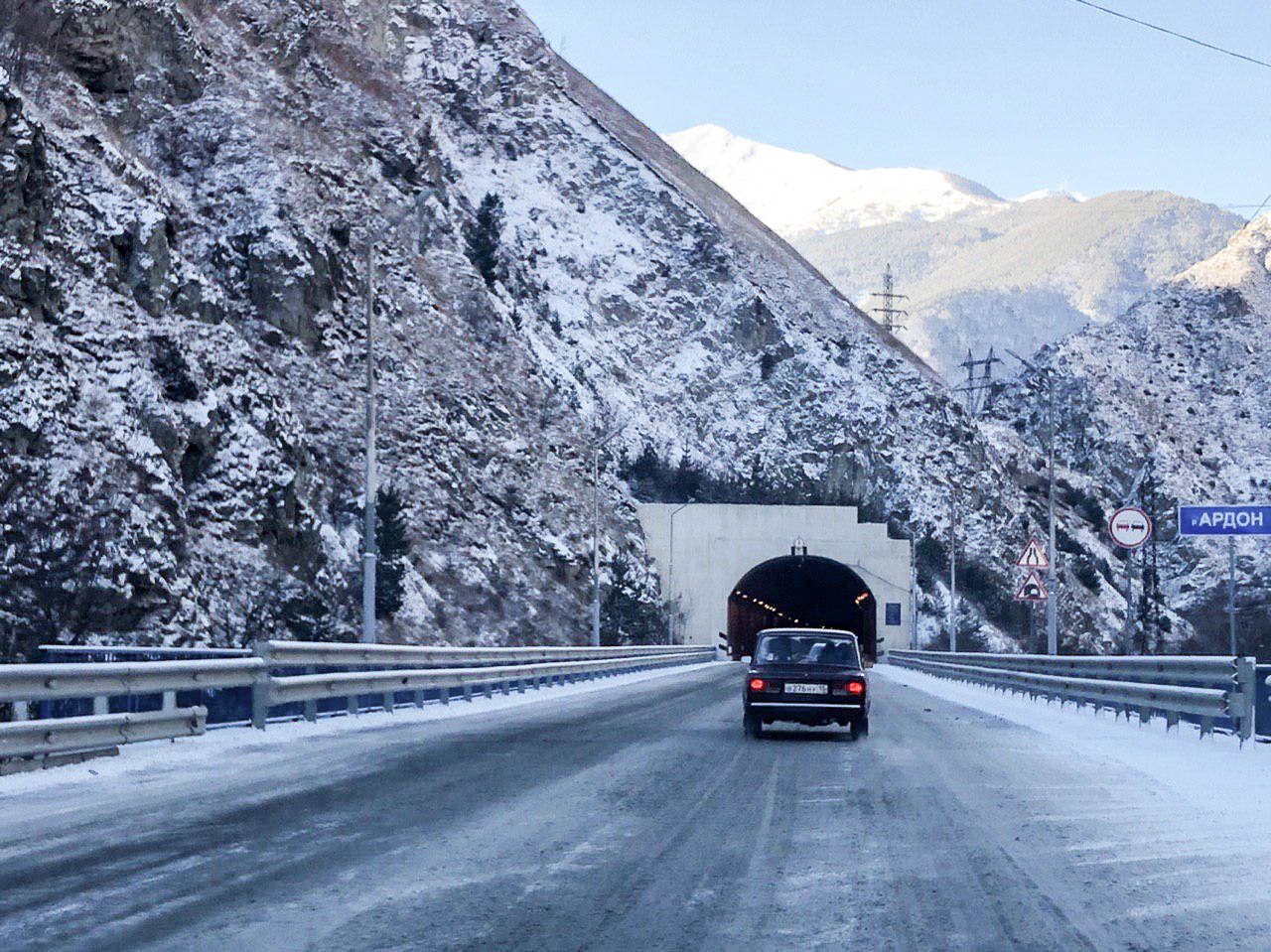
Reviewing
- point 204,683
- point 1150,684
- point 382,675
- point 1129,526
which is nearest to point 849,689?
point 1150,684

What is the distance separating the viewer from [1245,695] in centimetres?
1709

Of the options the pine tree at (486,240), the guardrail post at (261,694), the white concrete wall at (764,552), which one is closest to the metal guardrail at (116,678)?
the guardrail post at (261,694)

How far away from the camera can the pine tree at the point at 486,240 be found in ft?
278

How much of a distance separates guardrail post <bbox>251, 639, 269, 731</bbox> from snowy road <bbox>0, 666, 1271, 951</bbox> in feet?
6.24

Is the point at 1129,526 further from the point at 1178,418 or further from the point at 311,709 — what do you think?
the point at 1178,418

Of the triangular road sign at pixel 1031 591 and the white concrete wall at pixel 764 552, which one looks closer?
the triangular road sign at pixel 1031 591

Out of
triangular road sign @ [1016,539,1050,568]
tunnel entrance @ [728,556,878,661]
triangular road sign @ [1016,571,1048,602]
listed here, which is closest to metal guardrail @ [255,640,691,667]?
triangular road sign @ [1016,571,1048,602]

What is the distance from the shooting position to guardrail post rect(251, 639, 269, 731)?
17.4 m

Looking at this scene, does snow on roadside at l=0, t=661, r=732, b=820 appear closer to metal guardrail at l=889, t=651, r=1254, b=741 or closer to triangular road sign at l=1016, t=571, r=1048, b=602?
metal guardrail at l=889, t=651, r=1254, b=741

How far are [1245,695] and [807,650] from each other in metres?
5.41

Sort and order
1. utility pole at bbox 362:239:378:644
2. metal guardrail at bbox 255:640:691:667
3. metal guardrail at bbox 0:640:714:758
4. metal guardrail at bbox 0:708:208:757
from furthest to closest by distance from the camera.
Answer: utility pole at bbox 362:239:378:644
metal guardrail at bbox 255:640:691:667
metal guardrail at bbox 0:640:714:758
metal guardrail at bbox 0:708:208:757

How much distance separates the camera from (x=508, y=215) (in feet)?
321

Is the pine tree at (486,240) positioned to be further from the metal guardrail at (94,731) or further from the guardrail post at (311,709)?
the metal guardrail at (94,731)

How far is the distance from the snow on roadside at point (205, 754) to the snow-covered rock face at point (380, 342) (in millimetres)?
12044
